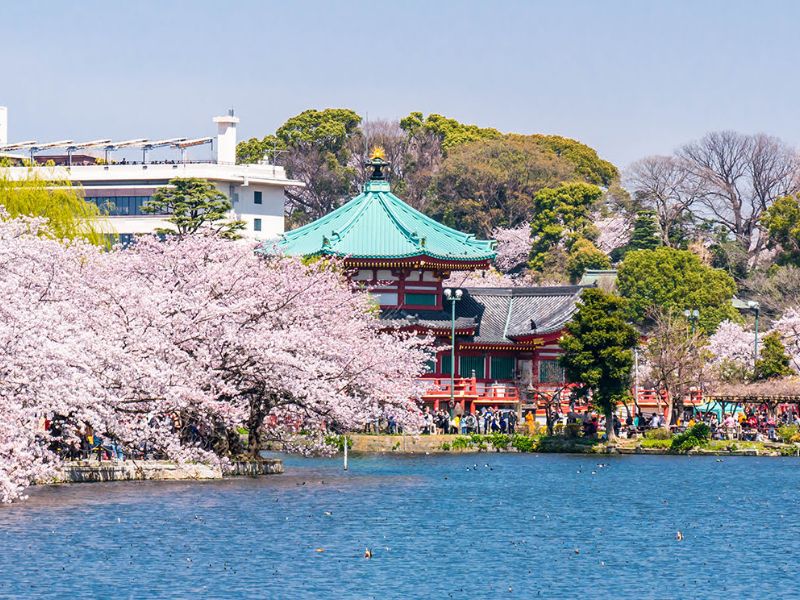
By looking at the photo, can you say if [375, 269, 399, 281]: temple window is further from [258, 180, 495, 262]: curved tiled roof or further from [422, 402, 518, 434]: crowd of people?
[422, 402, 518, 434]: crowd of people

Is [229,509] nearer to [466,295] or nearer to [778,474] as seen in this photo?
[778,474]

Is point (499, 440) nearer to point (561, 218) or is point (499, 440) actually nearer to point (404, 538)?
point (404, 538)

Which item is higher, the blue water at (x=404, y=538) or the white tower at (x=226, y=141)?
the white tower at (x=226, y=141)

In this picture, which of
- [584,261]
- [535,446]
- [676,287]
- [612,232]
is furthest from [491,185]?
[535,446]

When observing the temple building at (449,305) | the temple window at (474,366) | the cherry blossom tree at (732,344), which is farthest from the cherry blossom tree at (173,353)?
the cherry blossom tree at (732,344)

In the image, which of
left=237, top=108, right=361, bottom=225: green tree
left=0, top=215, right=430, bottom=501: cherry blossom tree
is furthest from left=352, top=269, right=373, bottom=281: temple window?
left=237, top=108, right=361, bottom=225: green tree

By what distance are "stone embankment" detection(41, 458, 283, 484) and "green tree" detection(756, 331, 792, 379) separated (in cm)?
3280

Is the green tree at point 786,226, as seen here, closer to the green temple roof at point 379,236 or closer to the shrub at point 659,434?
the green temple roof at point 379,236

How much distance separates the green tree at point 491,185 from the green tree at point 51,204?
196ft

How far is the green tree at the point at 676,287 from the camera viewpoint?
100m

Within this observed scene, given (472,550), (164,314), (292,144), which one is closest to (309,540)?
(472,550)

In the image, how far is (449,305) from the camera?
296ft

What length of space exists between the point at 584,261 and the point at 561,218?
8763mm

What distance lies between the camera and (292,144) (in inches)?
5595
